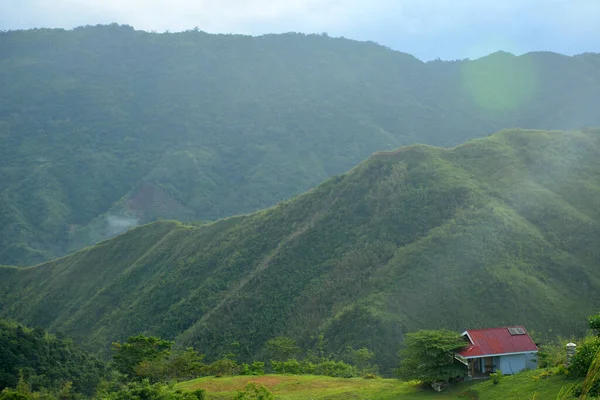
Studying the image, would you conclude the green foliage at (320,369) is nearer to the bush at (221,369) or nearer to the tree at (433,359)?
the bush at (221,369)

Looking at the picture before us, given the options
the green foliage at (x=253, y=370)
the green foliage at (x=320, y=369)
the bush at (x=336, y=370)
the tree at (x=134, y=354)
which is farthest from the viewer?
the tree at (x=134, y=354)

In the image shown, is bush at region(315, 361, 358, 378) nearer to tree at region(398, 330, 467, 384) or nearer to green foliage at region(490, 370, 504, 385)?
tree at region(398, 330, 467, 384)

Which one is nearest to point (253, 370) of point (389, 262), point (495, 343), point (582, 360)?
point (495, 343)

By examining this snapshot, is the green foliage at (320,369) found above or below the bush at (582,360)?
below

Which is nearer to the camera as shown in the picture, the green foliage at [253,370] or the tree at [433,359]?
the tree at [433,359]

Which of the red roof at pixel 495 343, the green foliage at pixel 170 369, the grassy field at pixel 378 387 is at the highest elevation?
the red roof at pixel 495 343

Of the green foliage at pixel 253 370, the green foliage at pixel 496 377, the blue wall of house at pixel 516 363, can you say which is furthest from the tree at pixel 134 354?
the green foliage at pixel 496 377
